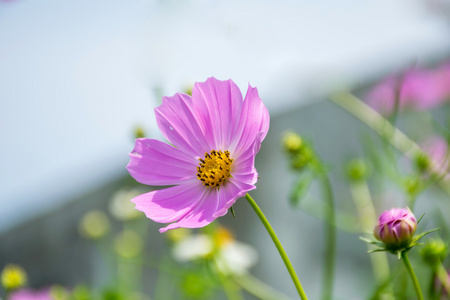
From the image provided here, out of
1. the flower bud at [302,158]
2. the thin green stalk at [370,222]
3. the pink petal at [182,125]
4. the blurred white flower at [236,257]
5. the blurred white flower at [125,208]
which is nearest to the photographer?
the pink petal at [182,125]

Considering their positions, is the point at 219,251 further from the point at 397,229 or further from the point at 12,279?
the point at 397,229

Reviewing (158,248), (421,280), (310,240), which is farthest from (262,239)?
(421,280)

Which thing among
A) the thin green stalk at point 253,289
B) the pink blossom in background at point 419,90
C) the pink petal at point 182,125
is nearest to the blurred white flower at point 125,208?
the thin green stalk at point 253,289

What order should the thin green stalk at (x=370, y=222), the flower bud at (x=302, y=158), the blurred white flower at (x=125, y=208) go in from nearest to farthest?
the flower bud at (x=302, y=158)
the thin green stalk at (x=370, y=222)
the blurred white flower at (x=125, y=208)

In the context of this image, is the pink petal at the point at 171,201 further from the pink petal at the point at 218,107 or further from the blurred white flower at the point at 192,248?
the blurred white flower at the point at 192,248

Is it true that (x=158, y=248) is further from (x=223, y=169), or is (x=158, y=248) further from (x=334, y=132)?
(x=223, y=169)

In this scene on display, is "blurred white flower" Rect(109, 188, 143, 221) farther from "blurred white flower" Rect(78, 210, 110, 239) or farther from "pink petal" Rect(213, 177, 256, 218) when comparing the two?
"pink petal" Rect(213, 177, 256, 218)

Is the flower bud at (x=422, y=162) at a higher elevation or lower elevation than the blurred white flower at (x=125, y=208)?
higher

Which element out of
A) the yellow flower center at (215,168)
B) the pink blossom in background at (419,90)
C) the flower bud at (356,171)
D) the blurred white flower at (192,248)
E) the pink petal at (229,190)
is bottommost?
the blurred white flower at (192,248)
